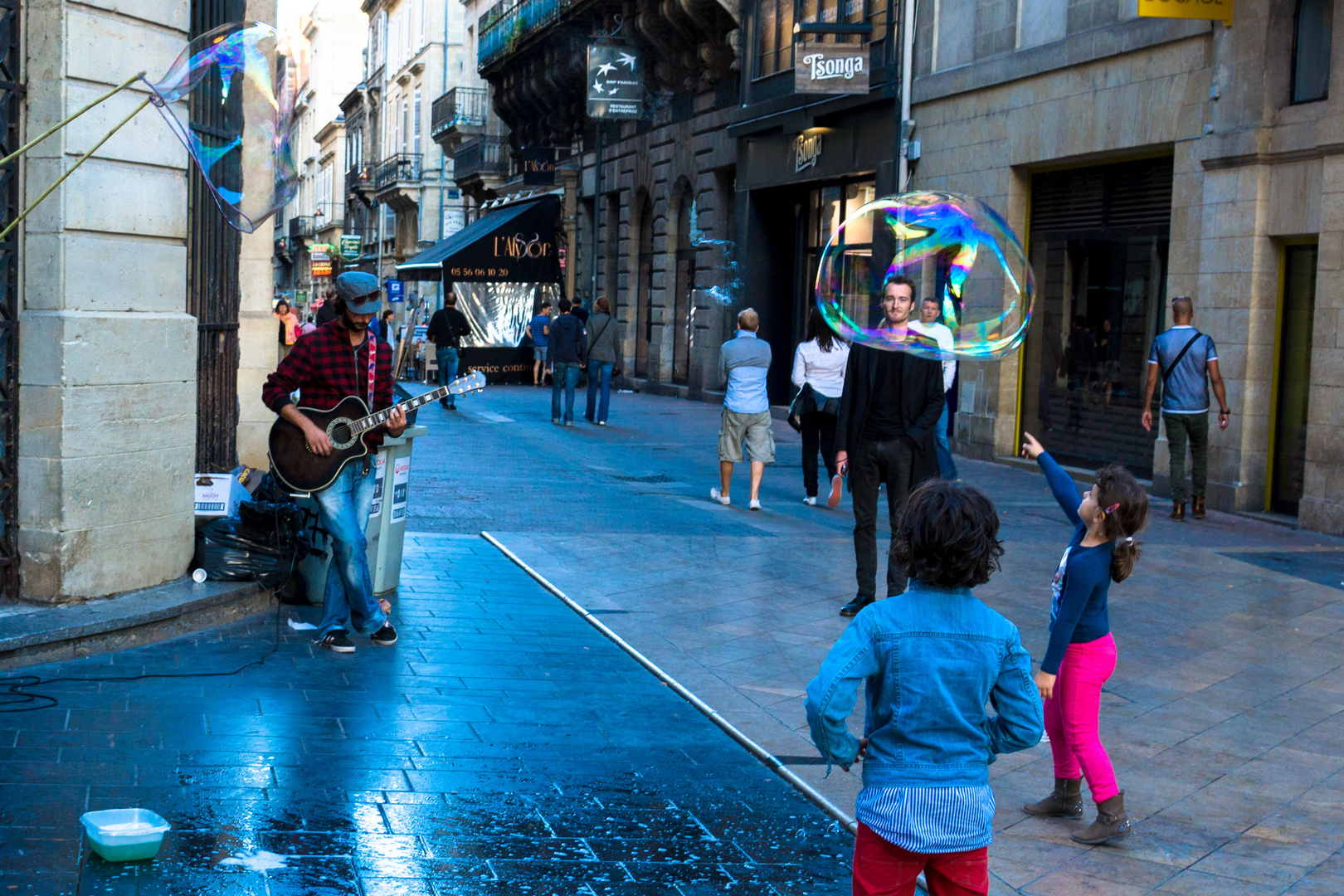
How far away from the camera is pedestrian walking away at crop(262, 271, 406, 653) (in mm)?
7008

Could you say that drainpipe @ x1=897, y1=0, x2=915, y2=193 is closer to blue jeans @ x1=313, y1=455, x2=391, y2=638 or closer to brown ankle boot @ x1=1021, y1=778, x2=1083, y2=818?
blue jeans @ x1=313, y1=455, x2=391, y2=638

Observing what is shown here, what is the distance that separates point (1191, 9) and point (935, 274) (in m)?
7.22

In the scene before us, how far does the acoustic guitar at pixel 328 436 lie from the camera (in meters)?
6.96

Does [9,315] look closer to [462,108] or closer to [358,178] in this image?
[462,108]

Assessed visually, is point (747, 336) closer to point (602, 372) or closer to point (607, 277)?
point (602, 372)

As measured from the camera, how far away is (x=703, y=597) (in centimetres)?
879

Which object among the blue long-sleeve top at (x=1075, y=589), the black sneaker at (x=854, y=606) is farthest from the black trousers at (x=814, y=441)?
the blue long-sleeve top at (x=1075, y=589)

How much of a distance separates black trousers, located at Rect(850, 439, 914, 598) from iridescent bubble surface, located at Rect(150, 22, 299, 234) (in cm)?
328

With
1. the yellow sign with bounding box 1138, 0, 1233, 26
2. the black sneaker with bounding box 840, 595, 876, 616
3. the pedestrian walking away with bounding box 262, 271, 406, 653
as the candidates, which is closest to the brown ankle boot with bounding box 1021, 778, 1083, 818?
the black sneaker with bounding box 840, 595, 876, 616

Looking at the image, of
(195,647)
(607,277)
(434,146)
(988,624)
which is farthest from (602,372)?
(434,146)

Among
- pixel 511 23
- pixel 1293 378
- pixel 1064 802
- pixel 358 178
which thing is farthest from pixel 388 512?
pixel 358 178

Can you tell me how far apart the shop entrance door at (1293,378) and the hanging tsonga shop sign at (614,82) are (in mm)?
17344

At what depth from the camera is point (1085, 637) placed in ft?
15.8

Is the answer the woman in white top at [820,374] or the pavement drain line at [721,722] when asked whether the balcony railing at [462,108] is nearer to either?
the woman in white top at [820,374]
